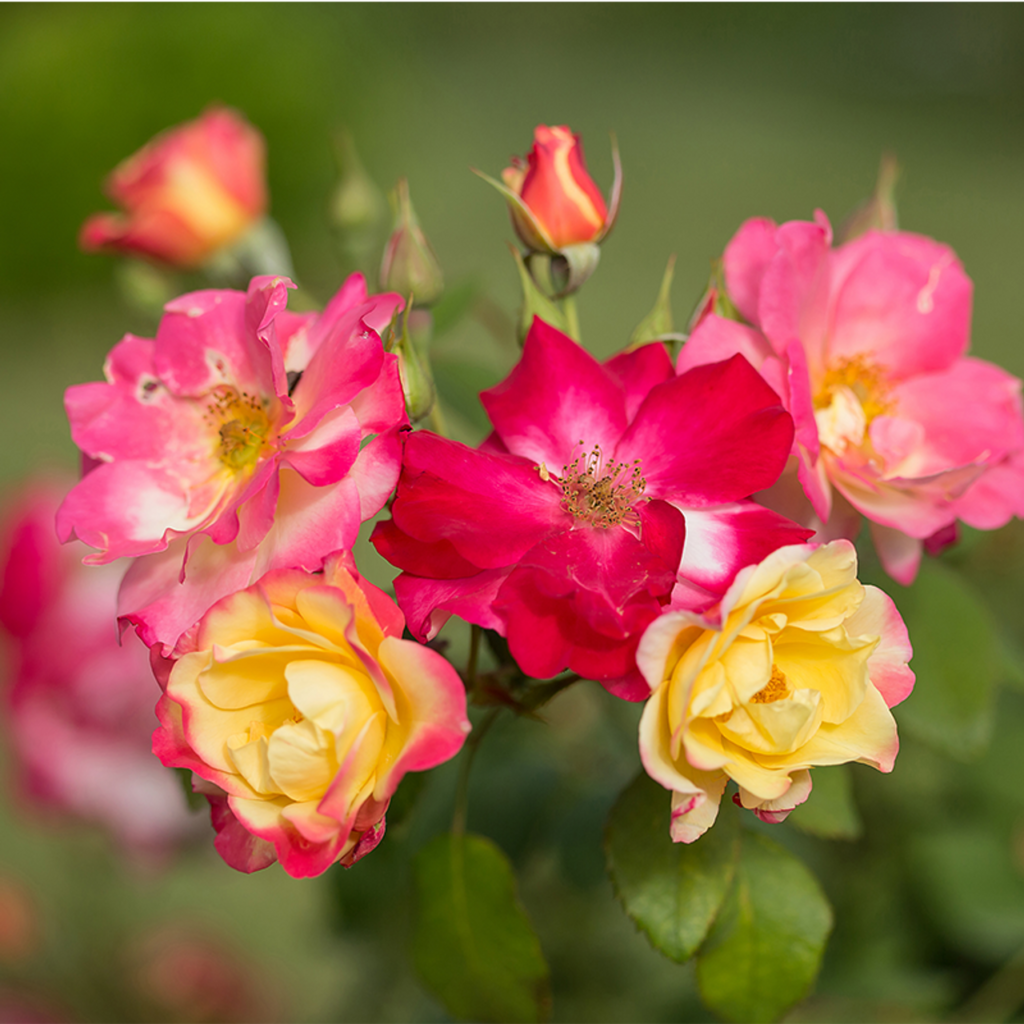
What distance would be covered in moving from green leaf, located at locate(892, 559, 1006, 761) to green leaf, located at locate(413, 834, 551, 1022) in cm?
20

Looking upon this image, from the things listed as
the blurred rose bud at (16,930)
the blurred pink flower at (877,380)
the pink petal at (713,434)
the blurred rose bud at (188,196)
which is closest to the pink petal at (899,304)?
the blurred pink flower at (877,380)

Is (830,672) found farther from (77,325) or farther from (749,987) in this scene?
(77,325)

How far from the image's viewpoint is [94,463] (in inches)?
13.3

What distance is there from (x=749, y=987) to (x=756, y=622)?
0.18 metres

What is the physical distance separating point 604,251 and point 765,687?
1.93 m

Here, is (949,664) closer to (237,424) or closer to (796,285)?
(796,285)

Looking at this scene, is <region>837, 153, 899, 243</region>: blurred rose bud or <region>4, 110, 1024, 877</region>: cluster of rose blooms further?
<region>837, 153, 899, 243</region>: blurred rose bud

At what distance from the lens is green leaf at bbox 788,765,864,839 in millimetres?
370

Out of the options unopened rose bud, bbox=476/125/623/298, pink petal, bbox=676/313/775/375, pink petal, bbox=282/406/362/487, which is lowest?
pink petal, bbox=282/406/362/487

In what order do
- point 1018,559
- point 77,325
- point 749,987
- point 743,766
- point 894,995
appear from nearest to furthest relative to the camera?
point 743,766 < point 749,987 < point 894,995 < point 1018,559 < point 77,325

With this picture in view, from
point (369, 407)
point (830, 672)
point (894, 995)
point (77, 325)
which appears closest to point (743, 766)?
point (830, 672)

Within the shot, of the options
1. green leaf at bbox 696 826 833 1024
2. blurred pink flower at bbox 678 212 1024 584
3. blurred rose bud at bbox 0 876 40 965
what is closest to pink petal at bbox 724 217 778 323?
blurred pink flower at bbox 678 212 1024 584

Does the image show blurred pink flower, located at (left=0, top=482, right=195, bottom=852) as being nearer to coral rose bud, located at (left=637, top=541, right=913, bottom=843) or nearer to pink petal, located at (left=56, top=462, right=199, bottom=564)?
pink petal, located at (left=56, top=462, right=199, bottom=564)

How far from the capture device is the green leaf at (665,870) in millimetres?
331
